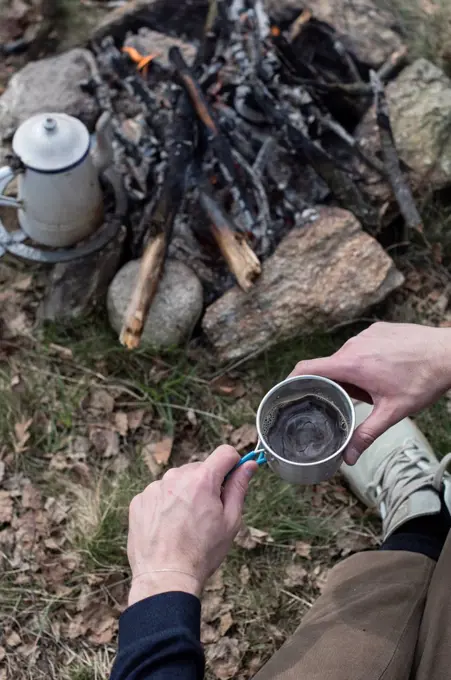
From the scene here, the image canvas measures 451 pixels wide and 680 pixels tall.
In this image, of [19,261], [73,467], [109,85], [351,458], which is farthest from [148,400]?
[109,85]

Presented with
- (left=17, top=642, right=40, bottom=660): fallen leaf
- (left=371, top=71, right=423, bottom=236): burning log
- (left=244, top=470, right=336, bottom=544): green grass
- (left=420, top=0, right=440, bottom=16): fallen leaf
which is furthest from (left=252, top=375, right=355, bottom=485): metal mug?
(left=420, top=0, right=440, bottom=16): fallen leaf

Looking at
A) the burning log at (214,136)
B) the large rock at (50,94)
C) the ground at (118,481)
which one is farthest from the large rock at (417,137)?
the large rock at (50,94)

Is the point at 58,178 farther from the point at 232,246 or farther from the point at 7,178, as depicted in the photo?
the point at 232,246

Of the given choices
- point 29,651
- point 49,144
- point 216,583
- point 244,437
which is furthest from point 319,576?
point 49,144

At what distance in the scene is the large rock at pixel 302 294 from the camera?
10.2 ft

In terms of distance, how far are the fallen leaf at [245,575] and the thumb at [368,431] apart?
117cm

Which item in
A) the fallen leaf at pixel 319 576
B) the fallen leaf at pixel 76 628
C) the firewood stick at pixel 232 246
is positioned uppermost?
the firewood stick at pixel 232 246

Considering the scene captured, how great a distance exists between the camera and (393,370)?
6.24 ft

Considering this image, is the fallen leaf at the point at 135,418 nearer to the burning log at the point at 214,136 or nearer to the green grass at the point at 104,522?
the green grass at the point at 104,522

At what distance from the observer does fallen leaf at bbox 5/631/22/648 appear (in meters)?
2.62

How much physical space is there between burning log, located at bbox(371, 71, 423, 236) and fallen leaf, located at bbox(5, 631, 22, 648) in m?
2.57

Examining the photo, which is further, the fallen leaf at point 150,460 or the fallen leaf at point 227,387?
the fallen leaf at point 227,387

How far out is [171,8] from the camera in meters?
3.85

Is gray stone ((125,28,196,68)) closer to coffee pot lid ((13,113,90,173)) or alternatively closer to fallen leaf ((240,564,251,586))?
coffee pot lid ((13,113,90,173))
